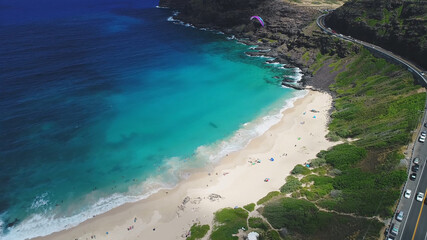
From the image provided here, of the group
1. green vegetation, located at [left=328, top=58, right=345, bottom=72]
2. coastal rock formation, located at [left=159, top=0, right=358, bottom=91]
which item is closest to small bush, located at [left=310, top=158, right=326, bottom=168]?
coastal rock formation, located at [left=159, top=0, right=358, bottom=91]

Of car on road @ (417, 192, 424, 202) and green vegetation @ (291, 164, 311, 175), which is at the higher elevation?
car on road @ (417, 192, 424, 202)

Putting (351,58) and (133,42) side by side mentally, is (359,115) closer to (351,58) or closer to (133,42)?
(351,58)

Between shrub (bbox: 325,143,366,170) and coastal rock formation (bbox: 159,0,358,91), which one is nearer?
shrub (bbox: 325,143,366,170)

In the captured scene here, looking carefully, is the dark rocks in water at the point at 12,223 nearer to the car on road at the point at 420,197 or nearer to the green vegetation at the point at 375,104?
the car on road at the point at 420,197

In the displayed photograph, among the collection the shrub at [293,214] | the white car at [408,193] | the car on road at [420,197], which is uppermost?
the car on road at [420,197]

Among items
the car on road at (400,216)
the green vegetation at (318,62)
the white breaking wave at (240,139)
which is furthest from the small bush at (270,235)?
the green vegetation at (318,62)

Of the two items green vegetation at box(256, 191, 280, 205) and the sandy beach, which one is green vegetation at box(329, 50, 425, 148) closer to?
the sandy beach

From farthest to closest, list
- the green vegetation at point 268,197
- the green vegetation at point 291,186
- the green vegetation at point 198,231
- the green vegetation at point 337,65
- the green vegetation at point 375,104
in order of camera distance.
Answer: the green vegetation at point 337,65, the green vegetation at point 375,104, the green vegetation at point 291,186, the green vegetation at point 268,197, the green vegetation at point 198,231

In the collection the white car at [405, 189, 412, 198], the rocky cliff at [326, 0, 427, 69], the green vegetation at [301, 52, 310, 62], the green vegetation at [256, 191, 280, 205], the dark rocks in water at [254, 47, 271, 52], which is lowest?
the green vegetation at [256, 191, 280, 205]
